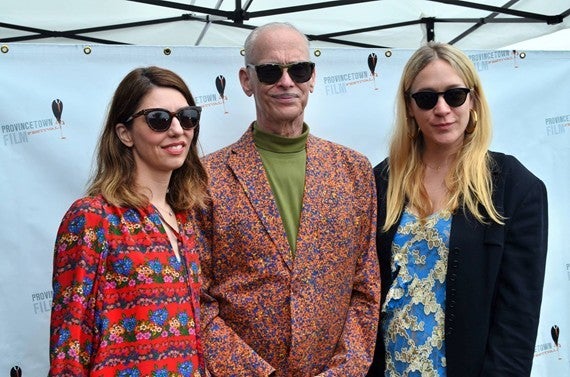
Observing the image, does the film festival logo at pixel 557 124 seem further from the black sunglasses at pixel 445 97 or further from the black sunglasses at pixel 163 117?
the black sunglasses at pixel 163 117

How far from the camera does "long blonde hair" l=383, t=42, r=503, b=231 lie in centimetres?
230

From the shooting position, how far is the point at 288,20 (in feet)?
18.1

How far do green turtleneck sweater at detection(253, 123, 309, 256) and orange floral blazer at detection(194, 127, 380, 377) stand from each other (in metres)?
0.03

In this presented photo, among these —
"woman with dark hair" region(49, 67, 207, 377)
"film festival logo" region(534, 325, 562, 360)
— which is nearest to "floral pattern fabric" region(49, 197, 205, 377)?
"woman with dark hair" region(49, 67, 207, 377)

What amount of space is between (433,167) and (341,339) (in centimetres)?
74

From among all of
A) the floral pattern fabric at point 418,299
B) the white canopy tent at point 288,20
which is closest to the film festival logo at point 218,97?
the floral pattern fabric at point 418,299

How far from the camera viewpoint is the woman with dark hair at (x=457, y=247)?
2.23 meters

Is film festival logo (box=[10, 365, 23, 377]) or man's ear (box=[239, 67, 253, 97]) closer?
man's ear (box=[239, 67, 253, 97])

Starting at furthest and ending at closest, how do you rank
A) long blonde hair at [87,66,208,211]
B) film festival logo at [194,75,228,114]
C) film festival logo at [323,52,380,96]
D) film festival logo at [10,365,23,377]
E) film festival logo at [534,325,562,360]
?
film festival logo at [534,325,562,360] < film festival logo at [323,52,380,96] < film festival logo at [194,75,228,114] < film festival logo at [10,365,23,377] < long blonde hair at [87,66,208,211]

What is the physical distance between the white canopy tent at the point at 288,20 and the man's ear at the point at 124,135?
3.15m

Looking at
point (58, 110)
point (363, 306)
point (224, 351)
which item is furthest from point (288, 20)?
point (224, 351)

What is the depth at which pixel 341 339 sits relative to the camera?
7.42 ft

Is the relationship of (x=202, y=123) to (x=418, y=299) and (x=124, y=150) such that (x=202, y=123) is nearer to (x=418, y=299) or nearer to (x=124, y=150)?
(x=124, y=150)

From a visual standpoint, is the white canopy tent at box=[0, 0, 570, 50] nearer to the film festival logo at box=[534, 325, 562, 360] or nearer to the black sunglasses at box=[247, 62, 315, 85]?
the black sunglasses at box=[247, 62, 315, 85]
